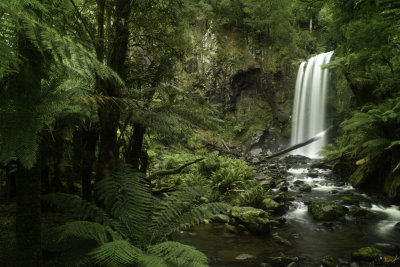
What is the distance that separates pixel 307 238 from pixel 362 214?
6.32 ft

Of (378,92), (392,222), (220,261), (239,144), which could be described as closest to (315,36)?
(239,144)

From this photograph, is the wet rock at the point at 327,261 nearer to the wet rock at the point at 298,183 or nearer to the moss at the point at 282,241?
the moss at the point at 282,241

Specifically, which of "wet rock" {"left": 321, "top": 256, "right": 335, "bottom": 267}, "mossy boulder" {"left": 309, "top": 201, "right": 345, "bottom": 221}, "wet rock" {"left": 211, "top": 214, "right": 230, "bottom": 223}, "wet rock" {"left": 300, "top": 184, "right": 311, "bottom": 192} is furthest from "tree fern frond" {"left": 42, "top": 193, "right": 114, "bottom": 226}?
"wet rock" {"left": 300, "top": 184, "right": 311, "bottom": 192}

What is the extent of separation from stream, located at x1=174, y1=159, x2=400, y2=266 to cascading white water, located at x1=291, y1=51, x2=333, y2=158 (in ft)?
27.2

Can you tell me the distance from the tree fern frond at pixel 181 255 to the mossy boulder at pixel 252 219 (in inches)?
140

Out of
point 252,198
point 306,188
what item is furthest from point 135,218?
point 306,188

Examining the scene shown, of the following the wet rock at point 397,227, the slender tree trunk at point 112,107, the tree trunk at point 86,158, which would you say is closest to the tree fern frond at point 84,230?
the slender tree trunk at point 112,107

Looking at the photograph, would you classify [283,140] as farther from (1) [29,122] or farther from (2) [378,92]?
(1) [29,122]

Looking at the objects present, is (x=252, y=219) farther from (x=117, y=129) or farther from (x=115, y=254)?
(x=115, y=254)

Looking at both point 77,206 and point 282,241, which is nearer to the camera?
point 77,206

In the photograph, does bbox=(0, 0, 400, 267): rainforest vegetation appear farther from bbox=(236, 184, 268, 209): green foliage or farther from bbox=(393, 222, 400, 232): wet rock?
bbox=(393, 222, 400, 232): wet rock

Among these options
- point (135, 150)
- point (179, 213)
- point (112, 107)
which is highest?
point (112, 107)

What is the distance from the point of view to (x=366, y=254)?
4164 mm

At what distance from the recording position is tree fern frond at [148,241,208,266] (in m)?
1.73
